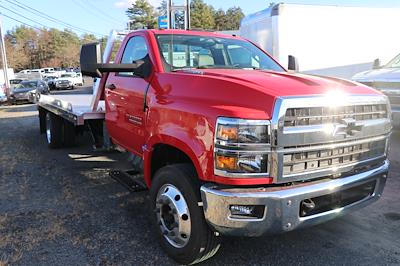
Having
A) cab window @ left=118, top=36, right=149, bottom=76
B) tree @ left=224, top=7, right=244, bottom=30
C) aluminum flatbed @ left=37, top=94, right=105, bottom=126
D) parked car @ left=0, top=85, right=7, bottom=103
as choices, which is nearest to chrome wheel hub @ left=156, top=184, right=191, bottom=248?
cab window @ left=118, top=36, right=149, bottom=76

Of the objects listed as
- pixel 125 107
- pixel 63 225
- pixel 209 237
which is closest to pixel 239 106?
pixel 209 237

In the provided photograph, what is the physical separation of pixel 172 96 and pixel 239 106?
0.81 meters

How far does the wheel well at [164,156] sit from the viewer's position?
3.65 metres

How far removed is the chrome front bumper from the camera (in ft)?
9.21

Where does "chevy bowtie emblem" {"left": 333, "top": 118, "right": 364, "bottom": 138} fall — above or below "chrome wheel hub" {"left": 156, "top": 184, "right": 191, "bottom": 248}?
above

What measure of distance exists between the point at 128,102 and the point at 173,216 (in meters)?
1.55

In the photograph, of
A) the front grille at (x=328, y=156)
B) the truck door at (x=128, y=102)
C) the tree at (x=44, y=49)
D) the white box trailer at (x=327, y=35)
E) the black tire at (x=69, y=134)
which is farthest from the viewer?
the tree at (x=44, y=49)

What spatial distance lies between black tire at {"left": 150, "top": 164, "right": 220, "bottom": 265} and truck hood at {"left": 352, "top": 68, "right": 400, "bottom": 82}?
6104 millimetres

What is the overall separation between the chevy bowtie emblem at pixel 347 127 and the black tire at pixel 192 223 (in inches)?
45.6

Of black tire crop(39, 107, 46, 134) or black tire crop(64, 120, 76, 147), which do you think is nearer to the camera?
black tire crop(64, 120, 76, 147)

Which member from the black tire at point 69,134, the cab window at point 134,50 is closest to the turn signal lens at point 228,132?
the cab window at point 134,50

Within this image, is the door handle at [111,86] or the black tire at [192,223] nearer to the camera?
the black tire at [192,223]

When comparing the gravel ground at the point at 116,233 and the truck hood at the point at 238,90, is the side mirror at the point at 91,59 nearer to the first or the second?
the truck hood at the point at 238,90

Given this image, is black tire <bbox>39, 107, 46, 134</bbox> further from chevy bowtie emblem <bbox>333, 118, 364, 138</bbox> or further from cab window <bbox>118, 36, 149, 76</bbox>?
chevy bowtie emblem <bbox>333, 118, 364, 138</bbox>
